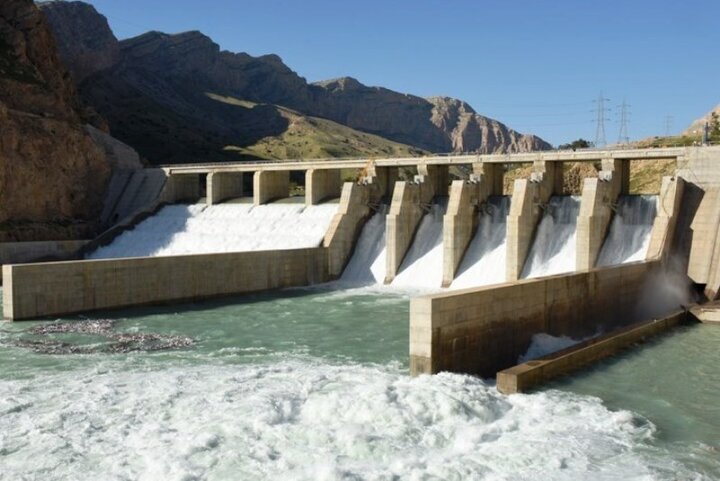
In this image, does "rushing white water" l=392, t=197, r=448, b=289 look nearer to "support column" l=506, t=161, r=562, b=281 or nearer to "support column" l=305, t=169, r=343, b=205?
"support column" l=506, t=161, r=562, b=281

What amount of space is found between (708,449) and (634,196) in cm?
1711

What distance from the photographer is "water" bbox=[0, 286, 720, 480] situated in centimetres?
984

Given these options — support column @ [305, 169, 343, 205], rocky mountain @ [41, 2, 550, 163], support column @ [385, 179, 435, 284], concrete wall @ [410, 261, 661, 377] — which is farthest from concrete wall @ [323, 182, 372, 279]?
concrete wall @ [410, 261, 661, 377]

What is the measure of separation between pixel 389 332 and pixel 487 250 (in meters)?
9.82

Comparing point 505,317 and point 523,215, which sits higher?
point 523,215

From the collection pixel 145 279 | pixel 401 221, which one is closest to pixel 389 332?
pixel 145 279

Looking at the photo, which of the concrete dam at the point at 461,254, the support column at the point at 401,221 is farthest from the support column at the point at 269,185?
the support column at the point at 401,221

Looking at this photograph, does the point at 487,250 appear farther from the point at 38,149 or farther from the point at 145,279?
the point at 38,149

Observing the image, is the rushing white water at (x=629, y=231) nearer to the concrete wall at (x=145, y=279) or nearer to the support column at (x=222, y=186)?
the concrete wall at (x=145, y=279)

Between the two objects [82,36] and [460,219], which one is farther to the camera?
[82,36]

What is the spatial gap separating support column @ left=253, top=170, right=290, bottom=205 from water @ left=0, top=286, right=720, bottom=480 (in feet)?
65.4

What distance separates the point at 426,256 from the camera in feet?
96.6

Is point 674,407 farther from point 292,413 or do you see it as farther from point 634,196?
point 634,196

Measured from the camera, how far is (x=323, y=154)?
94.0 m
